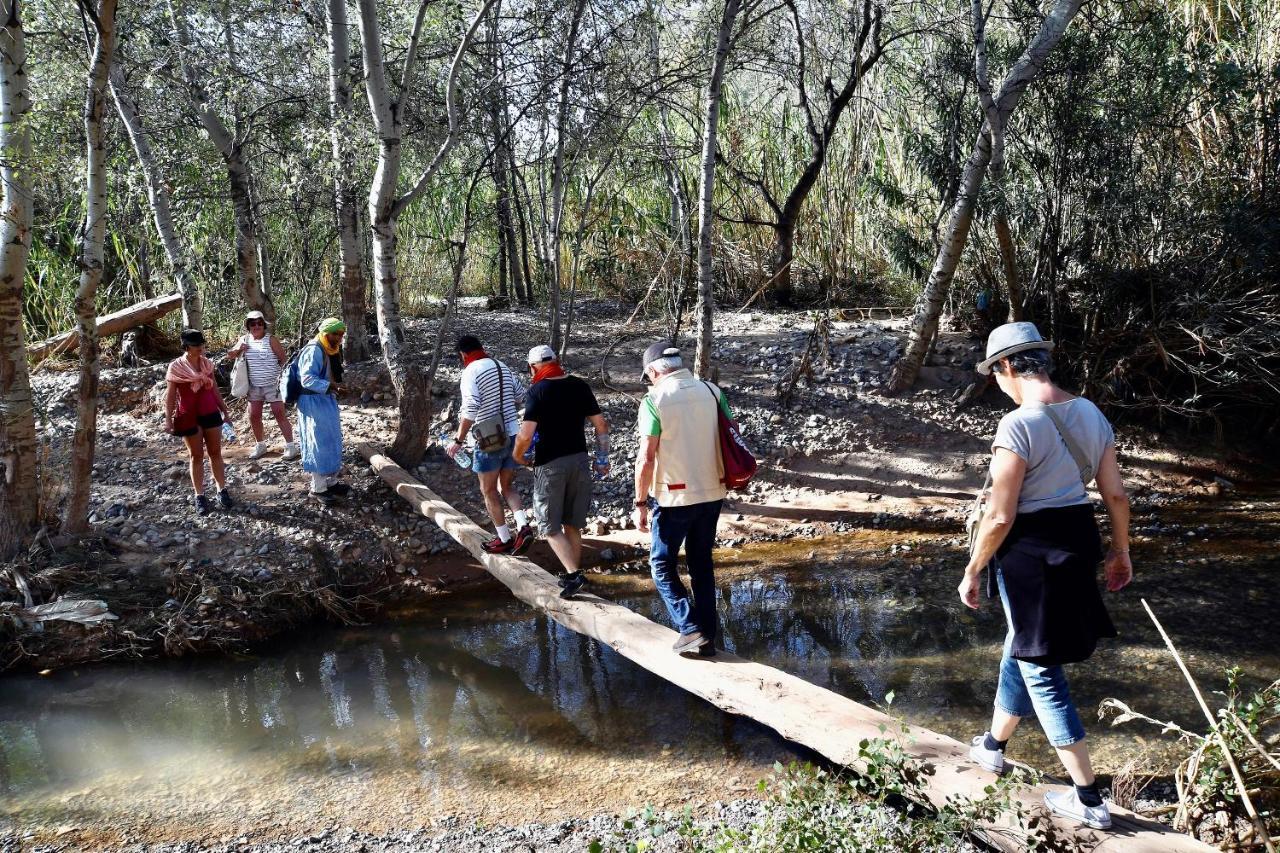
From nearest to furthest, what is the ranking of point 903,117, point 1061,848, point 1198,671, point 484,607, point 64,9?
1. point 1061,848
2. point 1198,671
3. point 484,607
4. point 64,9
5. point 903,117

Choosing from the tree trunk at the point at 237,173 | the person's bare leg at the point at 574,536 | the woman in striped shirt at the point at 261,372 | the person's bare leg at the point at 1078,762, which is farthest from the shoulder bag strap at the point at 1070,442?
the tree trunk at the point at 237,173

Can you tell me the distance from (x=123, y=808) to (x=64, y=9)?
8354 millimetres

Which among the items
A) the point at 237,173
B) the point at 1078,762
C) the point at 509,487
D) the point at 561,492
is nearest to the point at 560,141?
the point at 237,173

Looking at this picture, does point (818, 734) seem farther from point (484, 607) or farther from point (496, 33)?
point (496, 33)

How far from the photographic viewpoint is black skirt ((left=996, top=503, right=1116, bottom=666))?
3.38m

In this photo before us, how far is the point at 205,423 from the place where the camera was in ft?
25.8

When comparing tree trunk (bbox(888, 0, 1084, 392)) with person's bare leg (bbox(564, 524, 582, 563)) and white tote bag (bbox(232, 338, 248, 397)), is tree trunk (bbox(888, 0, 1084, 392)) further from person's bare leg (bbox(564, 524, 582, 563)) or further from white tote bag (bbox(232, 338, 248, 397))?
white tote bag (bbox(232, 338, 248, 397))

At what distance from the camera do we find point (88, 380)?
7109mm

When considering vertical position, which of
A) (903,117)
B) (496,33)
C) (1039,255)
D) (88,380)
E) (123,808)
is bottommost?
(123,808)

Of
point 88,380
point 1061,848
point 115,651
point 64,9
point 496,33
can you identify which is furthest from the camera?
point 496,33

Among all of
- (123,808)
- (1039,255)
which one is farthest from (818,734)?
→ (1039,255)

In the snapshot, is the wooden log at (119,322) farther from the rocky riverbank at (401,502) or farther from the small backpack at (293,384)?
the small backpack at (293,384)

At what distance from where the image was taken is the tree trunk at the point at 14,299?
20.9 feet

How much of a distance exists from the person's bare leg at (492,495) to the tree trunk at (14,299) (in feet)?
11.5
